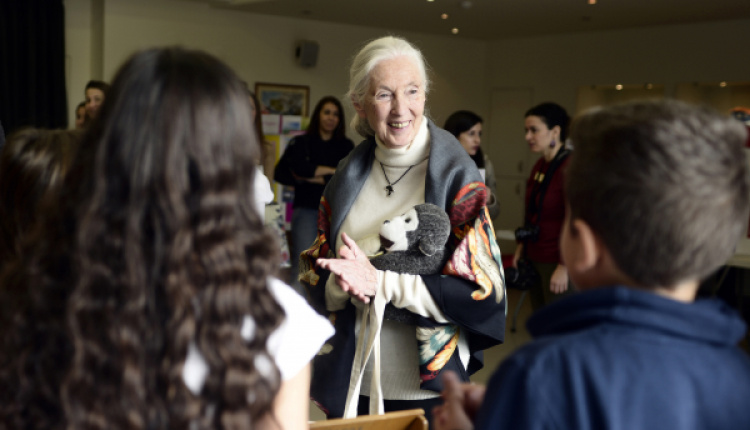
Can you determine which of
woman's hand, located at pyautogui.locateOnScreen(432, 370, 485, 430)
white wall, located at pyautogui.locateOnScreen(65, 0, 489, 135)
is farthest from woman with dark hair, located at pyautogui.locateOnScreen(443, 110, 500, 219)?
woman's hand, located at pyautogui.locateOnScreen(432, 370, 485, 430)

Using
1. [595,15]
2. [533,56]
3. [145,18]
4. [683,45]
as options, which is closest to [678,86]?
[683,45]

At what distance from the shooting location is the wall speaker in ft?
27.2

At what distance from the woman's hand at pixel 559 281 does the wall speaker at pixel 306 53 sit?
18.9 feet

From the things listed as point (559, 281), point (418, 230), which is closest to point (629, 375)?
point (418, 230)

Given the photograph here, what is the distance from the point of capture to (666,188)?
759 millimetres

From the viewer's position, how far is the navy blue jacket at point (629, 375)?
0.75 metres

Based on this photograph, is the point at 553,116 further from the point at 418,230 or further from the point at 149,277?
the point at 149,277

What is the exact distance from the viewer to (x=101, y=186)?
0.75 m

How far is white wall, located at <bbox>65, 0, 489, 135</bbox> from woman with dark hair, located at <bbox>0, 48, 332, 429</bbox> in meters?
5.84

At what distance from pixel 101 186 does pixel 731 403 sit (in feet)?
2.52

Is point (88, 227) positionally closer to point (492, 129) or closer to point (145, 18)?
point (145, 18)

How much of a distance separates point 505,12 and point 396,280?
6561mm

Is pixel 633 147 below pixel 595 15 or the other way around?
below

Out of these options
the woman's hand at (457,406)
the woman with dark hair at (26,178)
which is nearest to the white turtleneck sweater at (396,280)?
the woman's hand at (457,406)
